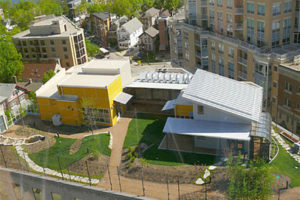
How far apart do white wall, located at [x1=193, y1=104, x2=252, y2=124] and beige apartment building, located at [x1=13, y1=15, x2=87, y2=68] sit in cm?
5057

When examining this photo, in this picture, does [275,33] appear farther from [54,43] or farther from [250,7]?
[54,43]

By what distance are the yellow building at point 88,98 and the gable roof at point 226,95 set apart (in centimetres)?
1094

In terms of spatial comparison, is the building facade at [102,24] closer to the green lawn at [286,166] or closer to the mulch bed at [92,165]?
Answer: the mulch bed at [92,165]

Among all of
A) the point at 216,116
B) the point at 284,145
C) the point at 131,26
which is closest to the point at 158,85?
the point at 216,116

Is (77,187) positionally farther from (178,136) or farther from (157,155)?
(178,136)

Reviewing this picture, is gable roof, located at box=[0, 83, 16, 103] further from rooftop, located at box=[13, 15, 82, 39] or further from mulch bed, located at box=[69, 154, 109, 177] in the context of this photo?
rooftop, located at box=[13, 15, 82, 39]

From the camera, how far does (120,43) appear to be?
353 ft

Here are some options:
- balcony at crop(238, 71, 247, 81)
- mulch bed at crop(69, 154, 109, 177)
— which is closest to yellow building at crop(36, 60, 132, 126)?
mulch bed at crop(69, 154, 109, 177)

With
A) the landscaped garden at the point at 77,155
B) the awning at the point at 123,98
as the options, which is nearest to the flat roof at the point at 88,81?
the awning at the point at 123,98

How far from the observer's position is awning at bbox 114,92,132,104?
4406 cm

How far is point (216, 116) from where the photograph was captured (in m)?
36.2

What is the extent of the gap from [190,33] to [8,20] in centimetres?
9185

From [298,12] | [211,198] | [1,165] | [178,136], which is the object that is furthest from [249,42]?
[1,165]

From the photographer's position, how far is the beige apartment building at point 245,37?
152 feet
